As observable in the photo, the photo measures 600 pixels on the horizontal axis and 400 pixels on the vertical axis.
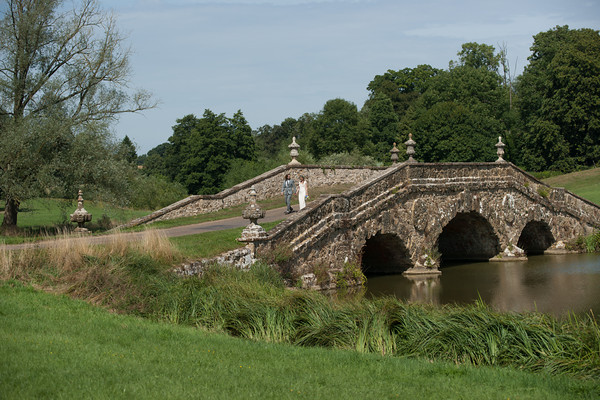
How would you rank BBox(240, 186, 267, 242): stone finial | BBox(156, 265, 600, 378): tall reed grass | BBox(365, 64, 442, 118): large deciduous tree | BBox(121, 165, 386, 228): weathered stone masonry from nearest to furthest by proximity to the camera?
1. BBox(156, 265, 600, 378): tall reed grass
2. BBox(240, 186, 267, 242): stone finial
3. BBox(121, 165, 386, 228): weathered stone masonry
4. BBox(365, 64, 442, 118): large deciduous tree

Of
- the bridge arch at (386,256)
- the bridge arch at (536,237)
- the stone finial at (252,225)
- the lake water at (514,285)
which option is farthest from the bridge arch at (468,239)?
the stone finial at (252,225)

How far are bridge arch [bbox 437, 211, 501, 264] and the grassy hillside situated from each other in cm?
1561

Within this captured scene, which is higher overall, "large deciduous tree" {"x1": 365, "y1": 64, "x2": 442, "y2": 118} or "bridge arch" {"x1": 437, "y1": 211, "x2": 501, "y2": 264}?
"large deciduous tree" {"x1": 365, "y1": 64, "x2": 442, "y2": 118}

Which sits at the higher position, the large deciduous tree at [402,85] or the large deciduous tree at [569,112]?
the large deciduous tree at [402,85]

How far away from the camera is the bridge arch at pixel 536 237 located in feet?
98.4

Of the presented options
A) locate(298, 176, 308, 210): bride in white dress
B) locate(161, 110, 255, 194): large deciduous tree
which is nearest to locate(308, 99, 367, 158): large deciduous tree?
locate(161, 110, 255, 194): large deciduous tree

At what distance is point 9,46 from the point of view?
24.2 metres

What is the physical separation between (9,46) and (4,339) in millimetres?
17920

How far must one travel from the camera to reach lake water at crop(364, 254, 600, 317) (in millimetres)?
18016

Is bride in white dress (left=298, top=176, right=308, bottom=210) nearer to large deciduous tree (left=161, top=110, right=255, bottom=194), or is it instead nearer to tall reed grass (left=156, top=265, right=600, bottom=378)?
tall reed grass (left=156, top=265, right=600, bottom=378)

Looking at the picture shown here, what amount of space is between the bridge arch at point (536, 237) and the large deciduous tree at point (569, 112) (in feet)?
78.8

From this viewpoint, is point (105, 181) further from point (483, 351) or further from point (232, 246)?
point (483, 351)

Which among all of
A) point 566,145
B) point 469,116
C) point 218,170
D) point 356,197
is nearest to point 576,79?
point 566,145

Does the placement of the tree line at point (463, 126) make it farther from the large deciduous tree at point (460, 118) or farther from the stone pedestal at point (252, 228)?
the stone pedestal at point (252, 228)
